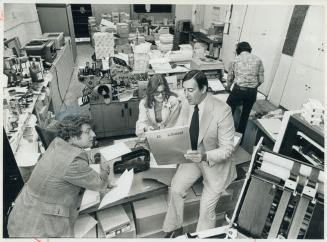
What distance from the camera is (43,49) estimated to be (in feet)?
11.2

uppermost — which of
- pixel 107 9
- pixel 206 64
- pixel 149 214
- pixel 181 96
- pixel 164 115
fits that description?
pixel 107 9

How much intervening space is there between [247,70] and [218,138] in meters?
1.38

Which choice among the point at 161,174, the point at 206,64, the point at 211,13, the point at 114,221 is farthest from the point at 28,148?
the point at 211,13

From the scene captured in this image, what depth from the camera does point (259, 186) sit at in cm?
114

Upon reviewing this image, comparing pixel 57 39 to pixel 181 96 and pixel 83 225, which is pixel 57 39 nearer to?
pixel 181 96

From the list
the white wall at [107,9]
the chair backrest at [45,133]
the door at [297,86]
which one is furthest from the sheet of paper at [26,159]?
the white wall at [107,9]

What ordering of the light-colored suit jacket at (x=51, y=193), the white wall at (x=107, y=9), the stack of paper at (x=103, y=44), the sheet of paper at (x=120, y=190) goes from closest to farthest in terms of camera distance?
the light-colored suit jacket at (x=51, y=193) < the sheet of paper at (x=120, y=190) < the stack of paper at (x=103, y=44) < the white wall at (x=107, y=9)

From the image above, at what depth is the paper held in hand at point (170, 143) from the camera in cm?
136

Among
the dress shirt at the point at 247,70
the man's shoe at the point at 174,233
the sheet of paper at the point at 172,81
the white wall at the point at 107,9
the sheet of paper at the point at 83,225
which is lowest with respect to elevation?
the man's shoe at the point at 174,233

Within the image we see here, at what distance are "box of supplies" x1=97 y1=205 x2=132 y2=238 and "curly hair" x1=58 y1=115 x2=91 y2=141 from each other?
1.91 feet

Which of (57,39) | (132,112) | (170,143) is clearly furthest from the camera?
(57,39)

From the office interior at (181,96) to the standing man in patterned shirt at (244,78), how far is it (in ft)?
0.41

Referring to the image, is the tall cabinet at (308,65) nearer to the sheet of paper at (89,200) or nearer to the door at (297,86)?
the door at (297,86)

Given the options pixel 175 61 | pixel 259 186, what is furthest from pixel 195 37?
pixel 259 186
